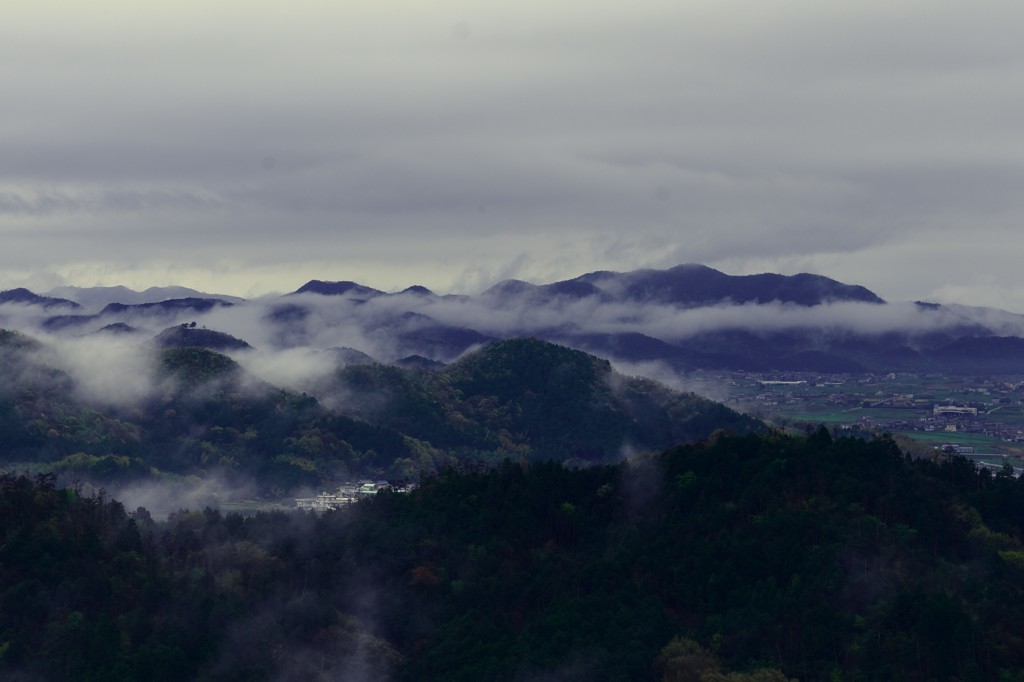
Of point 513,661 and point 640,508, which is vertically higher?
point 640,508

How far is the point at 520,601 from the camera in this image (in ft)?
428

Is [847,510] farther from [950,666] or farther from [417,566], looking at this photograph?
[417,566]

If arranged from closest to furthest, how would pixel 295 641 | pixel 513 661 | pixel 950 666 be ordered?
pixel 950 666 → pixel 513 661 → pixel 295 641

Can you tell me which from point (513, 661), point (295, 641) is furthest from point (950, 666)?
point (295, 641)

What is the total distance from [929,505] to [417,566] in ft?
163

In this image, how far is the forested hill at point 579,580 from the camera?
11025 centimetres

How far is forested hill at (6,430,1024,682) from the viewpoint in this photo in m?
110

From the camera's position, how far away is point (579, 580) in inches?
5123

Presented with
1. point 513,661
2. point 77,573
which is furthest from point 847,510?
point 77,573

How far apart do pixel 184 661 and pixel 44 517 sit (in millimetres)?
32253

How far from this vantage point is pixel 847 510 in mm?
126625

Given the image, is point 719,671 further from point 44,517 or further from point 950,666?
point 44,517

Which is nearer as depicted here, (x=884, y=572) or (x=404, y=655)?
(x=884, y=572)

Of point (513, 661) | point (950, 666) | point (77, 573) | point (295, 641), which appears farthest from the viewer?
point (77, 573)
